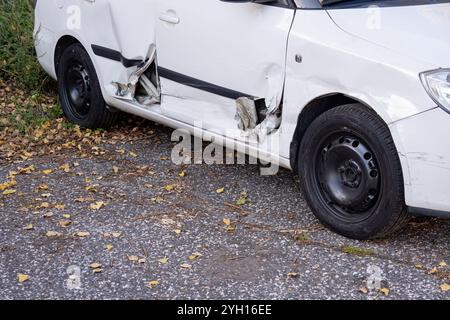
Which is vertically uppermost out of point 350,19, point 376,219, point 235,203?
point 350,19

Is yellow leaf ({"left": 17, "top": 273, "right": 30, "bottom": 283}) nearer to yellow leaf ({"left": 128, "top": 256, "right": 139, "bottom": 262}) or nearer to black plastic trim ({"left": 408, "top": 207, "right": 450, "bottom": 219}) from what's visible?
yellow leaf ({"left": 128, "top": 256, "right": 139, "bottom": 262})

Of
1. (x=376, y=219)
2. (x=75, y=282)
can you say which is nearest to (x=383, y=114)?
(x=376, y=219)

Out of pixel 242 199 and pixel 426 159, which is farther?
pixel 242 199

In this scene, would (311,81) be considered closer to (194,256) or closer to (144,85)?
(194,256)

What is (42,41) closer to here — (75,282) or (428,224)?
(75,282)

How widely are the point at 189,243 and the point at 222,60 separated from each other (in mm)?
1167

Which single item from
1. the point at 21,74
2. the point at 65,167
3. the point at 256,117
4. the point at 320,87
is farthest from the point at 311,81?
the point at 21,74

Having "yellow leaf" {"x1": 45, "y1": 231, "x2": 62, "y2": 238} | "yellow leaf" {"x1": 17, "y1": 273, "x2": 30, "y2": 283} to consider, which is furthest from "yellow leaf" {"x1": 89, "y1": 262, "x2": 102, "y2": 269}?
"yellow leaf" {"x1": 45, "y1": 231, "x2": 62, "y2": 238}

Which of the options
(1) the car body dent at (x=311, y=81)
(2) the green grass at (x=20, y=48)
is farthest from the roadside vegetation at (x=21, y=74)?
(1) the car body dent at (x=311, y=81)

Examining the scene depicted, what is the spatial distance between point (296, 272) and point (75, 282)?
46.3 inches

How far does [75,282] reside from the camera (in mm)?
4402

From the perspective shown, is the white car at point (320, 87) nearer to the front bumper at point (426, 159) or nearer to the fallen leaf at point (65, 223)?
the front bumper at point (426, 159)

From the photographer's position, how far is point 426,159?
422 centimetres
